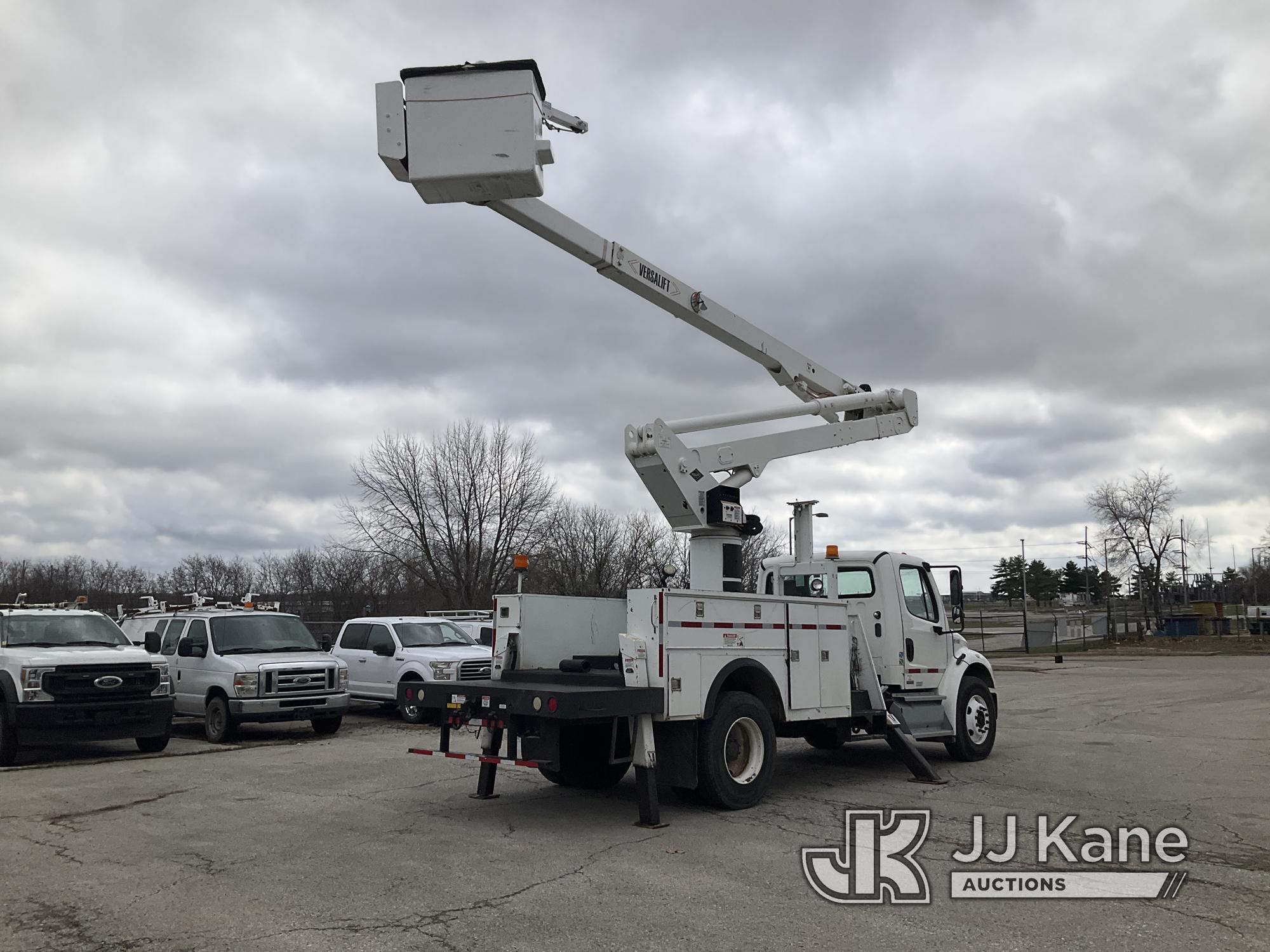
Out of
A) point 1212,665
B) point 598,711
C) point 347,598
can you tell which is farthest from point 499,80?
point 347,598

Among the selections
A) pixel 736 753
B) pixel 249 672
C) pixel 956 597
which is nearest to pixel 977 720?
pixel 956 597

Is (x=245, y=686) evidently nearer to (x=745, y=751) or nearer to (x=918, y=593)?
(x=745, y=751)

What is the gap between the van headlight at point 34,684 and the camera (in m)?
11.9

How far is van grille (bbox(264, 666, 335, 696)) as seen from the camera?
559 inches

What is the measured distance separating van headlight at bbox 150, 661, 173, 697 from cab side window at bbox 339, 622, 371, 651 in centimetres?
485

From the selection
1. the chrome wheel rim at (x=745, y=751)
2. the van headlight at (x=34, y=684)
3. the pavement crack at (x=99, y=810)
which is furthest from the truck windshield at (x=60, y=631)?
the chrome wheel rim at (x=745, y=751)

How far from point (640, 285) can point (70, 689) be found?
858cm

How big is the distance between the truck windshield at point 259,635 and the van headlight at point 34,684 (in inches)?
Result: 117

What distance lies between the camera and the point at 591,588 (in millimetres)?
43969

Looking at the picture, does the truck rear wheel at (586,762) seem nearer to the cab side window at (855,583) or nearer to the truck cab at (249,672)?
the cab side window at (855,583)

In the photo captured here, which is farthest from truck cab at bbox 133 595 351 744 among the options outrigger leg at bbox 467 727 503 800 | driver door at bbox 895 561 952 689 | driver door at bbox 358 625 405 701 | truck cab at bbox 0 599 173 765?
driver door at bbox 895 561 952 689

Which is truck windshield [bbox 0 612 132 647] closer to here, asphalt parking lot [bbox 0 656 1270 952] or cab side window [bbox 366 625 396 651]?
asphalt parking lot [bbox 0 656 1270 952]

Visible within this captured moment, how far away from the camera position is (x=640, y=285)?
33.1 ft

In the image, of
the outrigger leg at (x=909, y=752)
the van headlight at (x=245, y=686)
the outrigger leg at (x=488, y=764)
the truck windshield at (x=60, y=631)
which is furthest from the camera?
the van headlight at (x=245, y=686)
